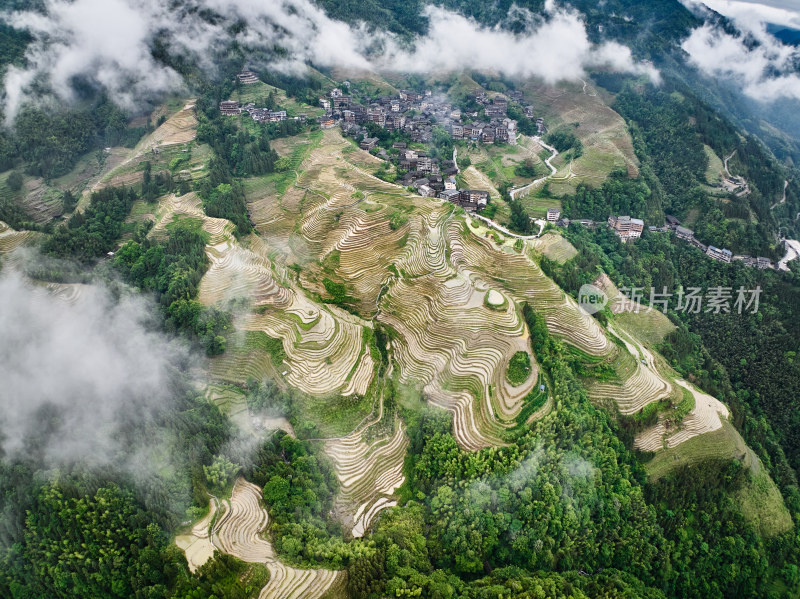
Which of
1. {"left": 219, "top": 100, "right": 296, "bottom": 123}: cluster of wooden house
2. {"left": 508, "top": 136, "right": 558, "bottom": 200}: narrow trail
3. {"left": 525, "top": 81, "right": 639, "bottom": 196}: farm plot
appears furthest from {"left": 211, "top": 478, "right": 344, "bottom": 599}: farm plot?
{"left": 219, "top": 100, "right": 296, "bottom": 123}: cluster of wooden house

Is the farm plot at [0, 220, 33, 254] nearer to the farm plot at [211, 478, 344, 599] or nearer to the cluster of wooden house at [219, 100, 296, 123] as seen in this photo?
the cluster of wooden house at [219, 100, 296, 123]

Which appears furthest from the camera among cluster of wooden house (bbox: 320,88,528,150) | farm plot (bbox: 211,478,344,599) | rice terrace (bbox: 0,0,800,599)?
cluster of wooden house (bbox: 320,88,528,150)

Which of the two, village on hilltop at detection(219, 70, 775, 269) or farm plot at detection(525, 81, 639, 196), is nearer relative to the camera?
village on hilltop at detection(219, 70, 775, 269)

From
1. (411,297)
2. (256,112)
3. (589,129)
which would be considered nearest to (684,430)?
(411,297)

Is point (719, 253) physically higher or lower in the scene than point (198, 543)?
higher

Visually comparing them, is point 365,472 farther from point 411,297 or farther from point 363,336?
point 411,297

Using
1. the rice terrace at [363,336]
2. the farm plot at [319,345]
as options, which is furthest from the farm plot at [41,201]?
the farm plot at [319,345]
